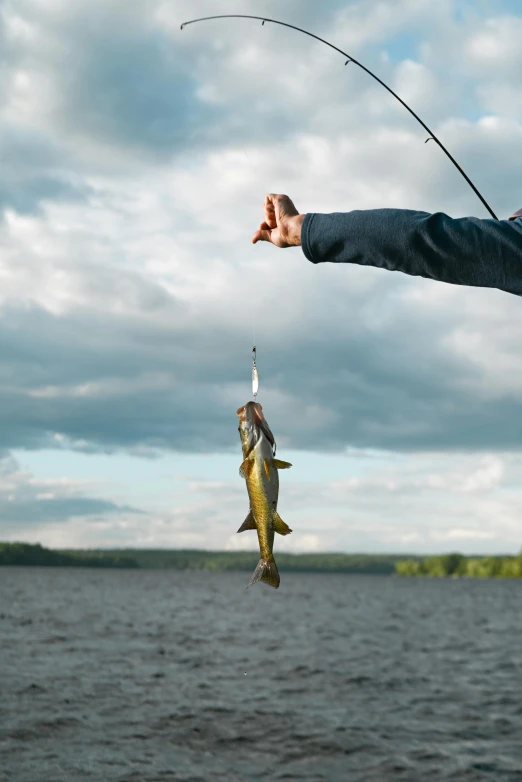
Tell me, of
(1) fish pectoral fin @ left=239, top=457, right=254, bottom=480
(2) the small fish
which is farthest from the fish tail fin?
(1) fish pectoral fin @ left=239, top=457, right=254, bottom=480

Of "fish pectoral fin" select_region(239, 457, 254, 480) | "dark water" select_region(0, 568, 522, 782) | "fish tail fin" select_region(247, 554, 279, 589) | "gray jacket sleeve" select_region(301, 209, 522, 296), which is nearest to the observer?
"gray jacket sleeve" select_region(301, 209, 522, 296)

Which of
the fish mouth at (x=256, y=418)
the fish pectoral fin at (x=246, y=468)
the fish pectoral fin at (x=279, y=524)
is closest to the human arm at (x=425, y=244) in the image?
the fish mouth at (x=256, y=418)

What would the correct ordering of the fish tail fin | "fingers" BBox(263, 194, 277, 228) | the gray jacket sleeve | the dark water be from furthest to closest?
the dark water
the fish tail fin
"fingers" BBox(263, 194, 277, 228)
the gray jacket sleeve

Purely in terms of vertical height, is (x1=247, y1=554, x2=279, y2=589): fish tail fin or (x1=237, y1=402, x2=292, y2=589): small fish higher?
(x1=237, y1=402, x2=292, y2=589): small fish

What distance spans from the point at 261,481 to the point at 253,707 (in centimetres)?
2226

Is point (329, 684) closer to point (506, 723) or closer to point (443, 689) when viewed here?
point (443, 689)

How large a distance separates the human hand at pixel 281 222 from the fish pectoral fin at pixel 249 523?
4.66 feet

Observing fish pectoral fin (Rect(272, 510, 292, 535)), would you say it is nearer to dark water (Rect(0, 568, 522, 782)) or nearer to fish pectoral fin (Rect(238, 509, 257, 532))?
fish pectoral fin (Rect(238, 509, 257, 532))

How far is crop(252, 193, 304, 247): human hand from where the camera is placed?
11.0ft

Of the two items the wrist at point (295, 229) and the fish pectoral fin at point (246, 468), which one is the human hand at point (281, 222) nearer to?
the wrist at point (295, 229)

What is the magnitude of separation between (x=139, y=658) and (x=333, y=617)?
3798 cm

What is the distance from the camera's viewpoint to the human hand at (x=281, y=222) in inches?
131

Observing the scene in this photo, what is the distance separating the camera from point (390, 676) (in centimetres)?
3250

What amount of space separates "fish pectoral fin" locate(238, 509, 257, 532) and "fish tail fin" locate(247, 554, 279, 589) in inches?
7.0
